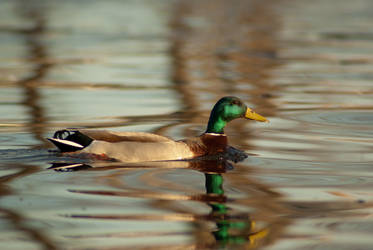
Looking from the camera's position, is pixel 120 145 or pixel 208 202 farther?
pixel 120 145

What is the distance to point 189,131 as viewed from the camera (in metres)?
10.0

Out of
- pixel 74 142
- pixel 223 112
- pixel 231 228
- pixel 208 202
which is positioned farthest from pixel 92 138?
pixel 231 228

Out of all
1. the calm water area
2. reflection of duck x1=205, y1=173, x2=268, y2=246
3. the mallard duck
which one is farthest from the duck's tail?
reflection of duck x1=205, y1=173, x2=268, y2=246

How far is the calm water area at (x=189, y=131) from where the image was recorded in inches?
227

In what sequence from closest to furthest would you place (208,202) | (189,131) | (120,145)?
(208,202), (120,145), (189,131)

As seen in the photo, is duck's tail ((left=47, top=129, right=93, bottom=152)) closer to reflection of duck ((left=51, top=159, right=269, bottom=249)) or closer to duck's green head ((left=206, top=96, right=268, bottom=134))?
reflection of duck ((left=51, top=159, right=269, bottom=249))

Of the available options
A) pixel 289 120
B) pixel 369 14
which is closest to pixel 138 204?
pixel 289 120

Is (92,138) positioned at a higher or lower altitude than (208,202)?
higher

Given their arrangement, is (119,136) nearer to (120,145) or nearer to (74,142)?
(120,145)

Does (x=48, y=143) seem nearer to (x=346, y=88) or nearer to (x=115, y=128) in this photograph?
(x=115, y=128)

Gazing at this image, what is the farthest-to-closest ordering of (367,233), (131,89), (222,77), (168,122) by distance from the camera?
1. (222,77)
2. (131,89)
3. (168,122)
4. (367,233)

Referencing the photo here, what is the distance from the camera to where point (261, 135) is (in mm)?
9852

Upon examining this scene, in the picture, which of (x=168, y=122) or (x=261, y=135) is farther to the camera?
(x=168, y=122)

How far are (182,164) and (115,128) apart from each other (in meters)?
1.97
